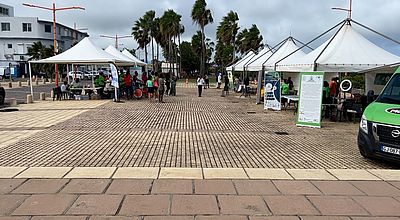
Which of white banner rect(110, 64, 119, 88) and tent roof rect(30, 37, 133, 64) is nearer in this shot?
white banner rect(110, 64, 119, 88)

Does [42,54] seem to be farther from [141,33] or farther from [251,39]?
[251,39]

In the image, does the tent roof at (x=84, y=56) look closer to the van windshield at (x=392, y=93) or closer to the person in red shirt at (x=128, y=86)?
the person in red shirt at (x=128, y=86)

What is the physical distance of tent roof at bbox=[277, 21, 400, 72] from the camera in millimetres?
14766

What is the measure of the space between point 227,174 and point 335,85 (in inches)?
443

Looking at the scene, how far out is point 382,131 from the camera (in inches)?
271

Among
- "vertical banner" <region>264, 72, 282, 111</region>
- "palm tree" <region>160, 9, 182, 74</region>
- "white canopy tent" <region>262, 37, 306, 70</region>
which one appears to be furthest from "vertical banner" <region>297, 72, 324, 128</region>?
"palm tree" <region>160, 9, 182, 74</region>

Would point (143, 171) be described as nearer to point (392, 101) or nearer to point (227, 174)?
point (227, 174)

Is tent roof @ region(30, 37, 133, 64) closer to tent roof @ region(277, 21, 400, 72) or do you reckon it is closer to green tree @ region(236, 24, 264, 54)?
tent roof @ region(277, 21, 400, 72)

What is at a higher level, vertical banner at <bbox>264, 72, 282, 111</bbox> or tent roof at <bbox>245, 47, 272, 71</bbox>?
tent roof at <bbox>245, 47, 272, 71</bbox>

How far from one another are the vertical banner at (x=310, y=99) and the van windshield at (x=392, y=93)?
4127 mm

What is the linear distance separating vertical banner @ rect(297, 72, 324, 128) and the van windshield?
413 centimetres

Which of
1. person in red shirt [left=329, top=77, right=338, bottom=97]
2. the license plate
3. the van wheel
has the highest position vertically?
person in red shirt [left=329, top=77, right=338, bottom=97]

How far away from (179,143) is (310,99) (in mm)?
5785

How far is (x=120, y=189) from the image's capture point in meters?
5.28
